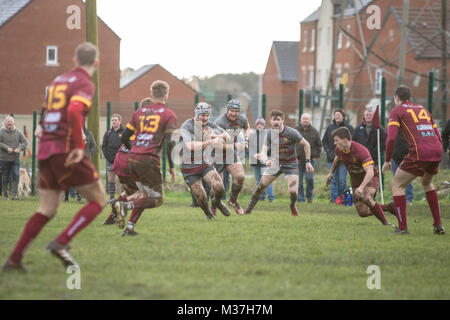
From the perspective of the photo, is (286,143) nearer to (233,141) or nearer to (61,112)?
(233,141)

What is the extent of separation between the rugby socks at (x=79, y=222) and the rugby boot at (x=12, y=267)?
470 mm

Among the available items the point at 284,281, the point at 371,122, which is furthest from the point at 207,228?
the point at 371,122

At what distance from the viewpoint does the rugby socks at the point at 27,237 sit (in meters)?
6.72

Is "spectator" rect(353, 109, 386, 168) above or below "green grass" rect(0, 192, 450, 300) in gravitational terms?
above

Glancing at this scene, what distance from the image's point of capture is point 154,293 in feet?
19.8

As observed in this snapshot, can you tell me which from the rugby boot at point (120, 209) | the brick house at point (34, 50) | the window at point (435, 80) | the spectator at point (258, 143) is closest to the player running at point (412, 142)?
the rugby boot at point (120, 209)

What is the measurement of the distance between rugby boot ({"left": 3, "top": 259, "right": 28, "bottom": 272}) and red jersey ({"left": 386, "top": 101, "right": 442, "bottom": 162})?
599 centimetres

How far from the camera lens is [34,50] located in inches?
1870

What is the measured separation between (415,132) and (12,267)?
6533 millimetres

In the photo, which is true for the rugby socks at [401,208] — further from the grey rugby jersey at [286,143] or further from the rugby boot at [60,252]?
the rugby boot at [60,252]

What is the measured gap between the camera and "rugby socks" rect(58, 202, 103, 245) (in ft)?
22.1

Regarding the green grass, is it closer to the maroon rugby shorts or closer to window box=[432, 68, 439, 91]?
the maroon rugby shorts

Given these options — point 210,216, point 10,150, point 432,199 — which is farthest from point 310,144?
point 10,150

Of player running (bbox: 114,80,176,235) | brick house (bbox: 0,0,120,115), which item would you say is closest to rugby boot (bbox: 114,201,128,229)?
player running (bbox: 114,80,176,235)
